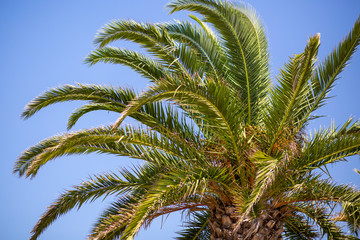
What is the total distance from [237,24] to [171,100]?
2698mm

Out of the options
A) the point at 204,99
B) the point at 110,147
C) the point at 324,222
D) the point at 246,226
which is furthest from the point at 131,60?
the point at 324,222

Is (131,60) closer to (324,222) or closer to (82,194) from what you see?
(82,194)

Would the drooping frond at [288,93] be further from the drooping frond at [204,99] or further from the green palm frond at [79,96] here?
the green palm frond at [79,96]

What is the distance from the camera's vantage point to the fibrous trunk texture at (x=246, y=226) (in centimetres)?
784

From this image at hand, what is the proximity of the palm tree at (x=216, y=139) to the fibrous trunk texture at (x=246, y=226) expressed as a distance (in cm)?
2

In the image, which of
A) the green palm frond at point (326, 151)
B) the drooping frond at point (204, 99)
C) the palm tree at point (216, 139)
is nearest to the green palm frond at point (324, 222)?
the palm tree at point (216, 139)

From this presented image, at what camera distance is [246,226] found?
25.8 feet

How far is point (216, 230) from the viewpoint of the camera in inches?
322

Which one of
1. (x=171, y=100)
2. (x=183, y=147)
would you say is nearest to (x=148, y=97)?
(x=171, y=100)

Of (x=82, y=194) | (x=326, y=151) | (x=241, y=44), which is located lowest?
(x=82, y=194)

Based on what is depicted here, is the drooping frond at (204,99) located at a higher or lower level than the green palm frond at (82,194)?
higher

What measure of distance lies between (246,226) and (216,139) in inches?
68.2

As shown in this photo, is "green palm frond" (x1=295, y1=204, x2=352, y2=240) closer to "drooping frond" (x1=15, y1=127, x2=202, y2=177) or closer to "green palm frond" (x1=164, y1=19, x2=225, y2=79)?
"drooping frond" (x1=15, y1=127, x2=202, y2=177)

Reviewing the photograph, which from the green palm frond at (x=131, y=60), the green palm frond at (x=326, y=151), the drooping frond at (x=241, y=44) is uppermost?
the drooping frond at (x=241, y=44)
